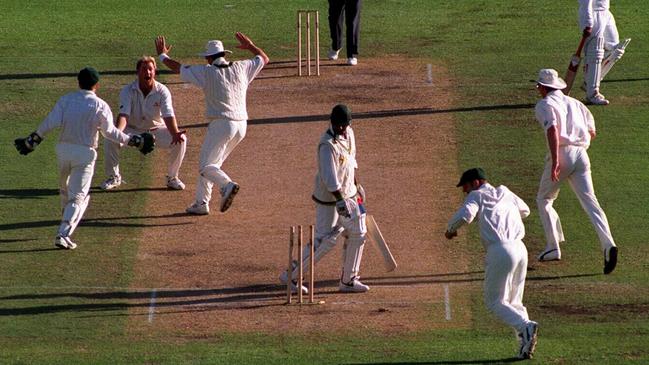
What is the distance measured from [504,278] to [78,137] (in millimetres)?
5905

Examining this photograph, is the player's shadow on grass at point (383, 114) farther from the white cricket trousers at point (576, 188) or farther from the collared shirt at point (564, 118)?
the collared shirt at point (564, 118)

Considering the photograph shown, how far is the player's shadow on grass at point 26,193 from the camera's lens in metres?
19.9

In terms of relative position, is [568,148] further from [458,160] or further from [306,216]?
[458,160]

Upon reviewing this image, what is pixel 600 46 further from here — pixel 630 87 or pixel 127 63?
pixel 127 63

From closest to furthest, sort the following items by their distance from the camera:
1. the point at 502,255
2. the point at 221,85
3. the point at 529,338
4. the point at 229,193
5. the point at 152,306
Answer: the point at 529,338 < the point at 502,255 < the point at 152,306 < the point at 229,193 < the point at 221,85

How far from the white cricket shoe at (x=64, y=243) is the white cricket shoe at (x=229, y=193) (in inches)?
79.2

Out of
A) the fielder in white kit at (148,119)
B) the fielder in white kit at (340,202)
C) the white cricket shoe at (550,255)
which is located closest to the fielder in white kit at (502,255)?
the fielder in white kit at (340,202)

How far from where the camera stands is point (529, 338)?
554 inches

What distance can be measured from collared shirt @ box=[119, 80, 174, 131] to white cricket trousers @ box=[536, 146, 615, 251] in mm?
5428

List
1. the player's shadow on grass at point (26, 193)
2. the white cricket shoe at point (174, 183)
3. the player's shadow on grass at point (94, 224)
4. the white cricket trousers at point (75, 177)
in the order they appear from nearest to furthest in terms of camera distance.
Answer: the white cricket trousers at point (75, 177), the player's shadow on grass at point (94, 224), the player's shadow on grass at point (26, 193), the white cricket shoe at point (174, 183)

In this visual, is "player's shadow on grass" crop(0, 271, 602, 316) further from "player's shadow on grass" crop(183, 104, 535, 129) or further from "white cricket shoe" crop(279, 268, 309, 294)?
"player's shadow on grass" crop(183, 104, 535, 129)

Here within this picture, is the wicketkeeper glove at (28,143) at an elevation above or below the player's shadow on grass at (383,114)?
above

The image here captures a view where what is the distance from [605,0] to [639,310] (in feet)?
28.4

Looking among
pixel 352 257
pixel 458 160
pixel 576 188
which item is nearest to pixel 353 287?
pixel 352 257
